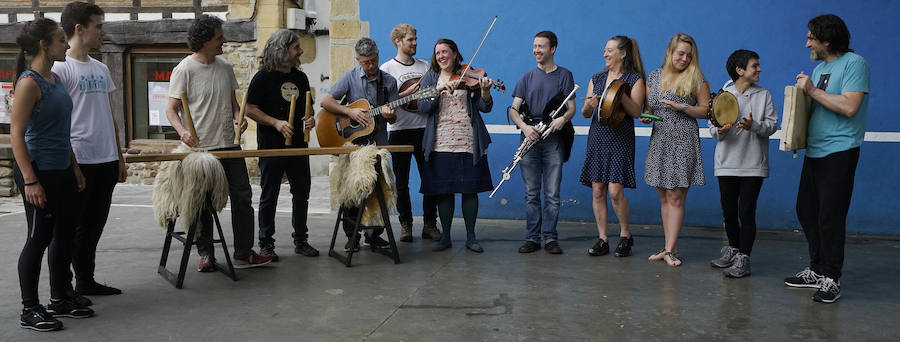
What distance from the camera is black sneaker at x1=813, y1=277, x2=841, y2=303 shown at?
4.89 metres

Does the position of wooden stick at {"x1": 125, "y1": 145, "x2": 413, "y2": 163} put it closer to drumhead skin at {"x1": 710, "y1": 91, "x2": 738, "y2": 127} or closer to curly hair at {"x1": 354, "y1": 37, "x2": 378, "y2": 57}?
curly hair at {"x1": 354, "y1": 37, "x2": 378, "y2": 57}

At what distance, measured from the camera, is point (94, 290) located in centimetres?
506

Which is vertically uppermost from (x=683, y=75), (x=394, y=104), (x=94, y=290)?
(x=683, y=75)

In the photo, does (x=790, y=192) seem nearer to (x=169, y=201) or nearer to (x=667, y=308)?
(x=667, y=308)

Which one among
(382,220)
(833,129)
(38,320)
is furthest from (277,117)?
(833,129)

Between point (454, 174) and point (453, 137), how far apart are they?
0.27m

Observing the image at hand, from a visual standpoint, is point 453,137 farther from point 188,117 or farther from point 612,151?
point 188,117

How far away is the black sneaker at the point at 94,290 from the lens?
5.03 metres

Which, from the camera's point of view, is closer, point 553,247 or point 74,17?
point 74,17

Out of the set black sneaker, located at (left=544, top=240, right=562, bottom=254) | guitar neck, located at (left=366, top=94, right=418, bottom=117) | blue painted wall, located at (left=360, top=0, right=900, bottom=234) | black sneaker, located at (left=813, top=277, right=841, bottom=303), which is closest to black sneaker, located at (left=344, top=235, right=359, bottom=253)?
guitar neck, located at (left=366, top=94, right=418, bottom=117)

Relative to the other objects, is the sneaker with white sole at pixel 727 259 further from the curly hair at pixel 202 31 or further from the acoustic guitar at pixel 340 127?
the curly hair at pixel 202 31

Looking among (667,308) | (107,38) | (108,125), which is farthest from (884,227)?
(107,38)

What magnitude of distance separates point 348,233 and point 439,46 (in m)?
1.51

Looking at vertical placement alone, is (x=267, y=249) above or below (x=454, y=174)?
below
